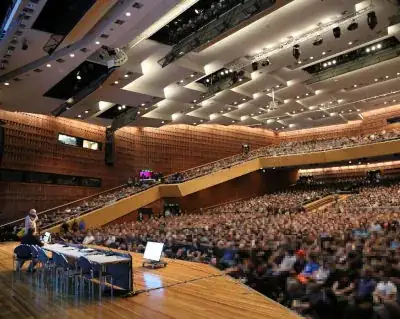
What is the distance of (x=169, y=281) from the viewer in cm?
524

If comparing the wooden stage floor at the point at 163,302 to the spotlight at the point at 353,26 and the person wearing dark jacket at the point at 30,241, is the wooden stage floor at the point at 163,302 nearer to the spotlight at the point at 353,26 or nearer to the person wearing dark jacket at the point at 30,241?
the person wearing dark jacket at the point at 30,241

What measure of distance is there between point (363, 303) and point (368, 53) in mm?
14274

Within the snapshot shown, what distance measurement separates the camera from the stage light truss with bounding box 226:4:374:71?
10988 millimetres

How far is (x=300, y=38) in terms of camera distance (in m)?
12.2

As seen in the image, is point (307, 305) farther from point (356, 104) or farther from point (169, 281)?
point (356, 104)

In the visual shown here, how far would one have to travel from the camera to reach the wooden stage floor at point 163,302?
3.77 m

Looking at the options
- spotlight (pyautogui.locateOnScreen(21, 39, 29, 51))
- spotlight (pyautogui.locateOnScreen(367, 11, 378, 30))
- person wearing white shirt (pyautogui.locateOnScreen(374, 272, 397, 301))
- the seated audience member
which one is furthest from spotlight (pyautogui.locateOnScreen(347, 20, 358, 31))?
spotlight (pyautogui.locateOnScreen(21, 39, 29, 51))

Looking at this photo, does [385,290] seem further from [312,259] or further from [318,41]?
[318,41]

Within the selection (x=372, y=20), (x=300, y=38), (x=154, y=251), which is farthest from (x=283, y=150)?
(x=154, y=251)

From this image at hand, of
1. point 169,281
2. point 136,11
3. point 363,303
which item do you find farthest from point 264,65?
point 363,303

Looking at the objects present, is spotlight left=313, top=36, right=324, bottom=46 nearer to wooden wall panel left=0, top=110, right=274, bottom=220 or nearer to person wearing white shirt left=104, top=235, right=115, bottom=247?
person wearing white shirt left=104, top=235, right=115, bottom=247

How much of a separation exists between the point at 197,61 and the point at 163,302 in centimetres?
1075

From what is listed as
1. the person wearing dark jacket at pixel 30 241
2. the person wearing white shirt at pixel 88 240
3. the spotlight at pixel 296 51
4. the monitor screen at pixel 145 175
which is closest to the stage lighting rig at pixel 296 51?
the spotlight at pixel 296 51

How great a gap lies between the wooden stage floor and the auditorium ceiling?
19.3 feet
